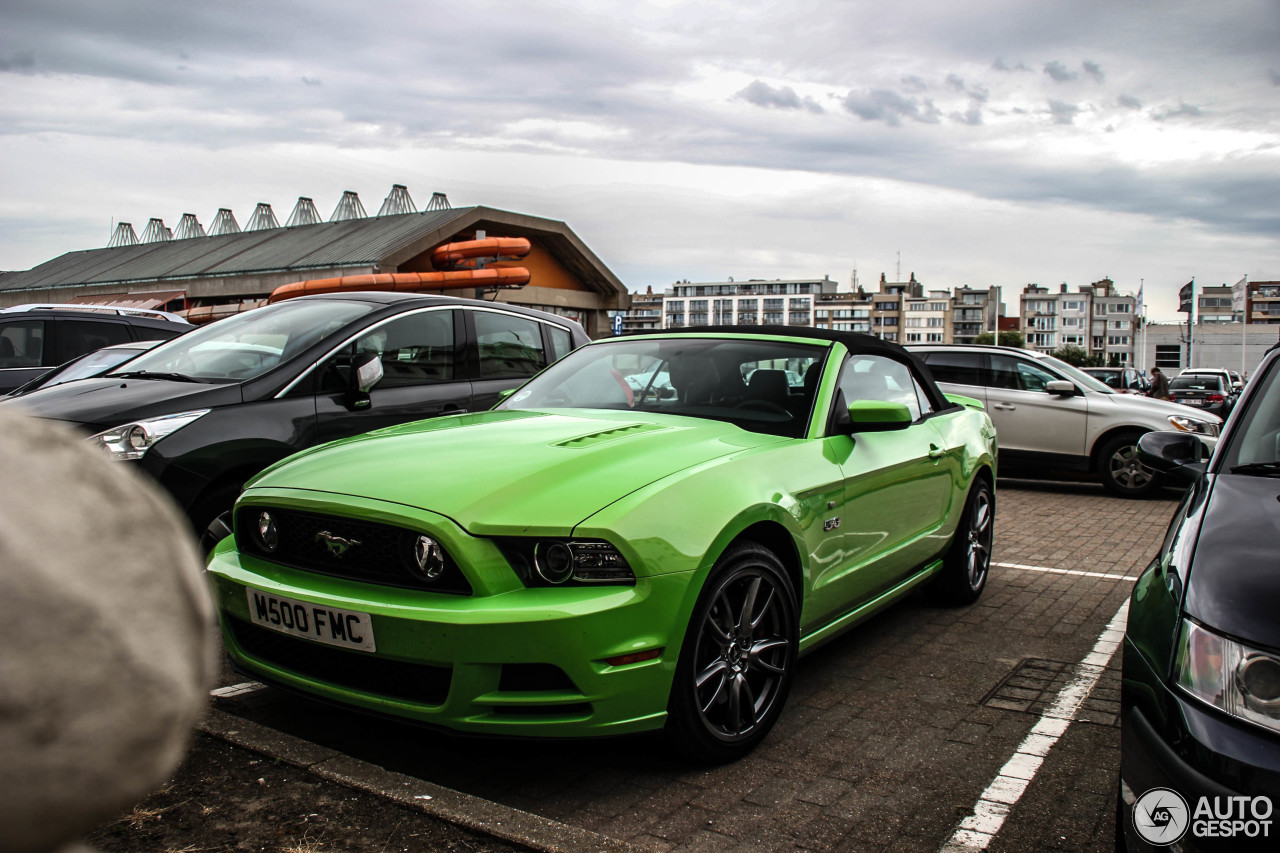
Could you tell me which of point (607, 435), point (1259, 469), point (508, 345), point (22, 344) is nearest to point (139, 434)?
point (607, 435)

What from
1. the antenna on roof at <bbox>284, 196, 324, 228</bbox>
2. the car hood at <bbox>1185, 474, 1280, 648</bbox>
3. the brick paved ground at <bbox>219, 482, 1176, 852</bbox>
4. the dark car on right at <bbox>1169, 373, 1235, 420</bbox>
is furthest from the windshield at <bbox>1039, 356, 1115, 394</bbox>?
the antenna on roof at <bbox>284, 196, 324, 228</bbox>

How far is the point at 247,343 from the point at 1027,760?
464cm

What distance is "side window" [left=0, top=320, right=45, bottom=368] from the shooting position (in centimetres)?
949

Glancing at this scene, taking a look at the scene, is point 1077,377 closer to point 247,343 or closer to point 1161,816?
point 247,343

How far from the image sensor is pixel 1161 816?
211 cm

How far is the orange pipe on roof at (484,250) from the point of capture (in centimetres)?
2884

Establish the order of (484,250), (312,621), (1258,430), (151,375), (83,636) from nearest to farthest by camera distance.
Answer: (83,636) < (312,621) < (1258,430) < (151,375) < (484,250)

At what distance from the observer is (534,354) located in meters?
6.99

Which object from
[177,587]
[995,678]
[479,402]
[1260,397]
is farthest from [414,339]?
[177,587]

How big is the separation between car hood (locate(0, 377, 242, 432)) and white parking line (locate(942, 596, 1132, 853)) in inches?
157

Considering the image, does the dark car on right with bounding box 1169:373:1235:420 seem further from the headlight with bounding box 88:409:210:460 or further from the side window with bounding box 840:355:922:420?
the headlight with bounding box 88:409:210:460

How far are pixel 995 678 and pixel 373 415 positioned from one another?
3614 millimetres

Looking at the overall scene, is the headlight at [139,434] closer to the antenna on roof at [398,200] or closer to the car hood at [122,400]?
the car hood at [122,400]

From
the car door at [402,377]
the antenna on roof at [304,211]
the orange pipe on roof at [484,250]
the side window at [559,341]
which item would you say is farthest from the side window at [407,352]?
the antenna on roof at [304,211]
